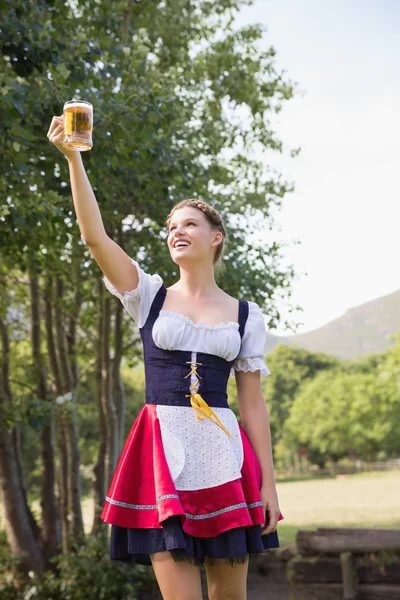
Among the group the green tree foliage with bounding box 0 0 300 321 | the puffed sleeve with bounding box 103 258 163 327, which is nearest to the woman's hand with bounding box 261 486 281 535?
the puffed sleeve with bounding box 103 258 163 327

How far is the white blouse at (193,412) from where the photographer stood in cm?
256

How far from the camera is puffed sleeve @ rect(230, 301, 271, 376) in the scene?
2773 millimetres

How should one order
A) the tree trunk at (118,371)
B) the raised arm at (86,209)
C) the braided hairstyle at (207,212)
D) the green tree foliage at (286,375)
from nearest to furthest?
1. the raised arm at (86,209)
2. the braided hairstyle at (207,212)
3. the tree trunk at (118,371)
4. the green tree foliage at (286,375)

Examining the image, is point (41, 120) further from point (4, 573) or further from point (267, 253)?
point (4, 573)

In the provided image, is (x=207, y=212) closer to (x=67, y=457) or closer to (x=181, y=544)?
(x=181, y=544)

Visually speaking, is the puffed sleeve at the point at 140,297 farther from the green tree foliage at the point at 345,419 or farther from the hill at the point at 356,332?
the hill at the point at 356,332

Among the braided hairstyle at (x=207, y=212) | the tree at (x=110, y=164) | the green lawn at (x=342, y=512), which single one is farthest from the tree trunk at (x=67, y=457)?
the braided hairstyle at (x=207, y=212)

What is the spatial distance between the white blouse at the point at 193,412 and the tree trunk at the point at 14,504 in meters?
7.14

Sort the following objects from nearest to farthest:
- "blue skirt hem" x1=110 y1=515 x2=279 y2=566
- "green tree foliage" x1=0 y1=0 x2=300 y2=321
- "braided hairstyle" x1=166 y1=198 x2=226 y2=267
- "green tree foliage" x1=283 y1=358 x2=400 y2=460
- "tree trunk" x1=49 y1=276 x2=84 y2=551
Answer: "blue skirt hem" x1=110 y1=515 x2=279 y2=566 → "braided hairstyle" x1=166 y1=198 x2=226 y2=267 → "green tree foliage" x1=0 y1=0 x2=300 y2=321 → "tree trunk" x1=49 y1=276 x2=84 y2=551 → "green tree foliage" x1=283 y1=358 x2=400 y2=460

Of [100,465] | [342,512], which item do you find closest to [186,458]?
[100,465]

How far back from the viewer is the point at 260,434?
8.99 feet

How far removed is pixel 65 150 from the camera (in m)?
2.52

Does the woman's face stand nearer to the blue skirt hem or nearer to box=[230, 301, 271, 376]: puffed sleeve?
box=[230, 301, 271, 376]: puffed sleeve

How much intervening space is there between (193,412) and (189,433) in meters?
0.07
